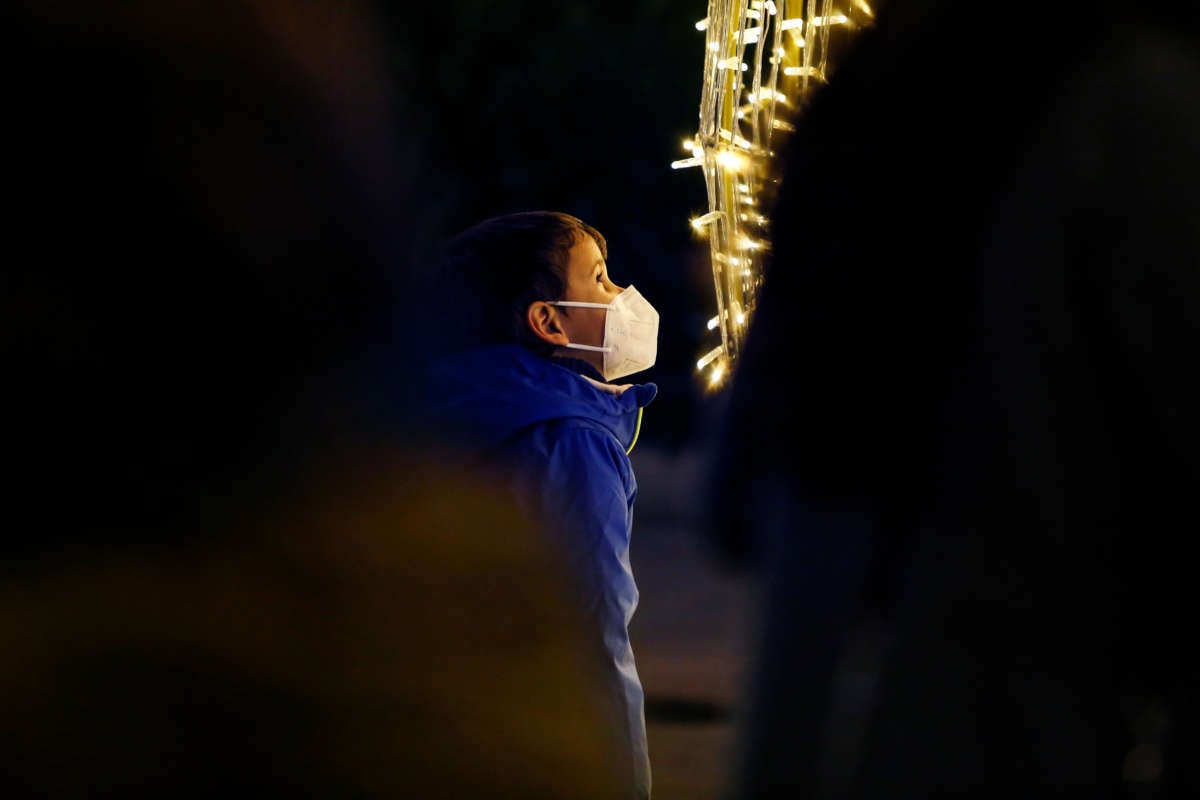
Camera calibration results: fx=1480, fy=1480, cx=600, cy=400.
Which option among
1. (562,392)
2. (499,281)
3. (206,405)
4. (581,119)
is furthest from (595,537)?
(581,119)

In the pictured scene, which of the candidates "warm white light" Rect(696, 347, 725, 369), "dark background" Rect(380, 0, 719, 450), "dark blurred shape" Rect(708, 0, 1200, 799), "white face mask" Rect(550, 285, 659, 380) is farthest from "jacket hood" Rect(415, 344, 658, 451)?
"dark background" Rect(380, 0, 719, 450)

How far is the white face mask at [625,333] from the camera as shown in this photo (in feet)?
9.86

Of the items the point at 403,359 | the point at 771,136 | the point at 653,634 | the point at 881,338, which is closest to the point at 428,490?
the point at 403,359

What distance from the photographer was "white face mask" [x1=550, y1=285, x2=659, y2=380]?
3.01 meters

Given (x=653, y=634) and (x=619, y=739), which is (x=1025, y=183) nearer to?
(x=619, y=739)

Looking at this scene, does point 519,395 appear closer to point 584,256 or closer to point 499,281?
point 499,281

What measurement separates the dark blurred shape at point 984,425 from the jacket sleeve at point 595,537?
110cm

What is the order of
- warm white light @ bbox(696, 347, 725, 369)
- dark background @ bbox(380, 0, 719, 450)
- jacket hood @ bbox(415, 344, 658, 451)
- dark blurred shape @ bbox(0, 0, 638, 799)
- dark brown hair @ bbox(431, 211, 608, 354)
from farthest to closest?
dark background @ bbox(380, 0, 719, 450) < dark brown hair @ bbox(431, 211, 608, 354) < jacket hood @ bbox(415, 344, 658, 451) < warm white light @ bbox(696, 347, 725, 369) < dark blurred shape @ bbox(0, 0, 638, 799)

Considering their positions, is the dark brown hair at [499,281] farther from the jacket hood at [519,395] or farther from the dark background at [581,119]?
the dark background at [581,119]

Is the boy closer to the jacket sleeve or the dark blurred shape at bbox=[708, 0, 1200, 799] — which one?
the jacket sleeve

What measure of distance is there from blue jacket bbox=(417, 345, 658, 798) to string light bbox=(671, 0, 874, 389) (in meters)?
0.39

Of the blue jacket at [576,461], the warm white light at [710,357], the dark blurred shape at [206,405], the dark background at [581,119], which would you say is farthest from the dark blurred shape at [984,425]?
the dark background at [581,119]

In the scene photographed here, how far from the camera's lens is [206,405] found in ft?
→ 4.55

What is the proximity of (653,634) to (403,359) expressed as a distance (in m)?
7.32
